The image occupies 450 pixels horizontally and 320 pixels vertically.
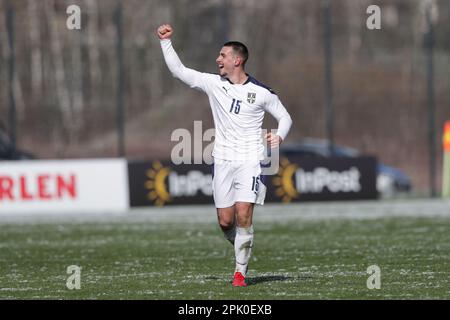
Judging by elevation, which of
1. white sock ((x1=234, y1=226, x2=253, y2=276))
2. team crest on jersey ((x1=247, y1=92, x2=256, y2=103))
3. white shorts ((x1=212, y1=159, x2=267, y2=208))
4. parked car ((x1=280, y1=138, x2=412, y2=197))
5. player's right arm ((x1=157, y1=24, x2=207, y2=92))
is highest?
player's right arm ((x1=157, y1=24, x2=207, y2=92))

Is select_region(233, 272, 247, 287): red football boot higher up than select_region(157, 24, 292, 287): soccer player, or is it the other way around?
select_region(157, 24, 292, 287): soccer player

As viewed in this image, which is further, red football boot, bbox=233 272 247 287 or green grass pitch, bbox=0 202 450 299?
red football boot, bbox=233 272 247 287

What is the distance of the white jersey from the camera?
1091 centimetres

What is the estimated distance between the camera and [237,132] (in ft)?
35.8

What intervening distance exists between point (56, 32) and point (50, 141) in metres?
8.53

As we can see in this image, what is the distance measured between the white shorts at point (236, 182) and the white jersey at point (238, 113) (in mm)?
73

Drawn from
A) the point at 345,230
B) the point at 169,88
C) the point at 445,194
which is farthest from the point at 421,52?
the point at 345,230

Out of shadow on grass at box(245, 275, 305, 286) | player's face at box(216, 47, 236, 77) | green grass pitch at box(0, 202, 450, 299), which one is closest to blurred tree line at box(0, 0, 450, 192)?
green grass pitch at box(0, 202, 450, 299)

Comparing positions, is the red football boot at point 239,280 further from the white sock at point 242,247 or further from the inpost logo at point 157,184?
→ the inpost logo at point 157,184

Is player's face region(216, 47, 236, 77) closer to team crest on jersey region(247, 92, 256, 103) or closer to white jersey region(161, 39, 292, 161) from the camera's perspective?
white jersey region(161, 39, 292, 161)

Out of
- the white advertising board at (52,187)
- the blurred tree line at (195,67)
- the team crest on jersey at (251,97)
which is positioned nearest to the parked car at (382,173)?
the blurred tree line at (195,67)

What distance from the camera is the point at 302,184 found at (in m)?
26.1

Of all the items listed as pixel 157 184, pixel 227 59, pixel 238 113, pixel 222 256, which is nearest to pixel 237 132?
pixel 238 113

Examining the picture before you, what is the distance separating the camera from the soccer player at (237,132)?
35.7 feet
